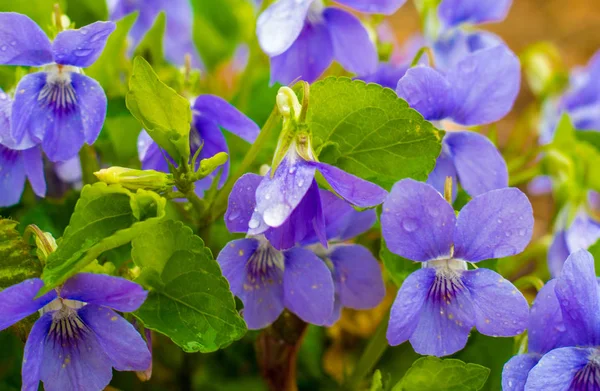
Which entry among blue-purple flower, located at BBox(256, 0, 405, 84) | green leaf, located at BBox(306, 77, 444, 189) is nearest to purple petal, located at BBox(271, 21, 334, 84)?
blue-purple flower, located at BBox(256, 0, 405, 84)

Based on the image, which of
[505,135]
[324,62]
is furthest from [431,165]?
[505,135]

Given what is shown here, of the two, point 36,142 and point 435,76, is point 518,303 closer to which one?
point 435,76

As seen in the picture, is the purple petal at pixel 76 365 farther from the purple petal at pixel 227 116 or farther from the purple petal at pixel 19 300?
the purple petal at pixel 227 116

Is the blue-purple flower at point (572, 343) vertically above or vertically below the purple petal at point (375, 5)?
below

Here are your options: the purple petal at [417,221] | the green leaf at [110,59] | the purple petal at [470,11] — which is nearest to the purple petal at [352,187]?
the purple petal at [417,221]

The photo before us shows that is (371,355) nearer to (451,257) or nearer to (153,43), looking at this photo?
(451,257)

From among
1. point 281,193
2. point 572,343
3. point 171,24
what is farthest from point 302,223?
point 171,24
